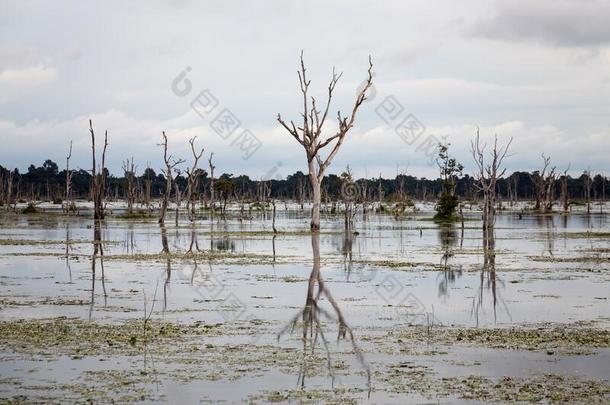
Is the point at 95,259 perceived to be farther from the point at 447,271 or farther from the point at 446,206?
the point at 446,206

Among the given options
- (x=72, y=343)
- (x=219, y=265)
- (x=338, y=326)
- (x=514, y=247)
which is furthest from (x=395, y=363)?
(x=514, y=247)

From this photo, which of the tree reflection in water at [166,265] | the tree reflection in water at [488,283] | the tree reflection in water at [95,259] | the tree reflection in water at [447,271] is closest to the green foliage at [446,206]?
the tree reflection in water at [447,271]

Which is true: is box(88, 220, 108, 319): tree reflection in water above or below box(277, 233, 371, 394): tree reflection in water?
above

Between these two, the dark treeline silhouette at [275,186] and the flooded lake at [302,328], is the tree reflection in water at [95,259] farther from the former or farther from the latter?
the dark treeline silhouette at [275,186]

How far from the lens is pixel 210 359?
10.7 m

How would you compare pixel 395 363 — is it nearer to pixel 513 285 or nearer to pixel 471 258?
pixel 513 285

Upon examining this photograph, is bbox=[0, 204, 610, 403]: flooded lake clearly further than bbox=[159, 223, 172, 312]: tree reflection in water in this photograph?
No

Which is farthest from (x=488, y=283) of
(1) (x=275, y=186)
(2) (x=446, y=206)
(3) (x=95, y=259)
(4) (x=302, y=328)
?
(1) (x=275, y=186)

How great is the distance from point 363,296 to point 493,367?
22.3ft

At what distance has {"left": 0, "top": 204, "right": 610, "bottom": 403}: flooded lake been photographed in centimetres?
935

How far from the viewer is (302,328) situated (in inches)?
521

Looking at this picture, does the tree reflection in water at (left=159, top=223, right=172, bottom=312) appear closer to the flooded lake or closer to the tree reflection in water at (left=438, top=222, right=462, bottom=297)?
the flooded lake

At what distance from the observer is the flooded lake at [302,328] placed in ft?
30.7

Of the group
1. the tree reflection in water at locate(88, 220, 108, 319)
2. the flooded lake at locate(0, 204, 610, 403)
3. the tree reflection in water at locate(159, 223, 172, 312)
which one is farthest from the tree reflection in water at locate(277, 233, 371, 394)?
the tree reflection in water at locate(88, 220, 108, 319)
